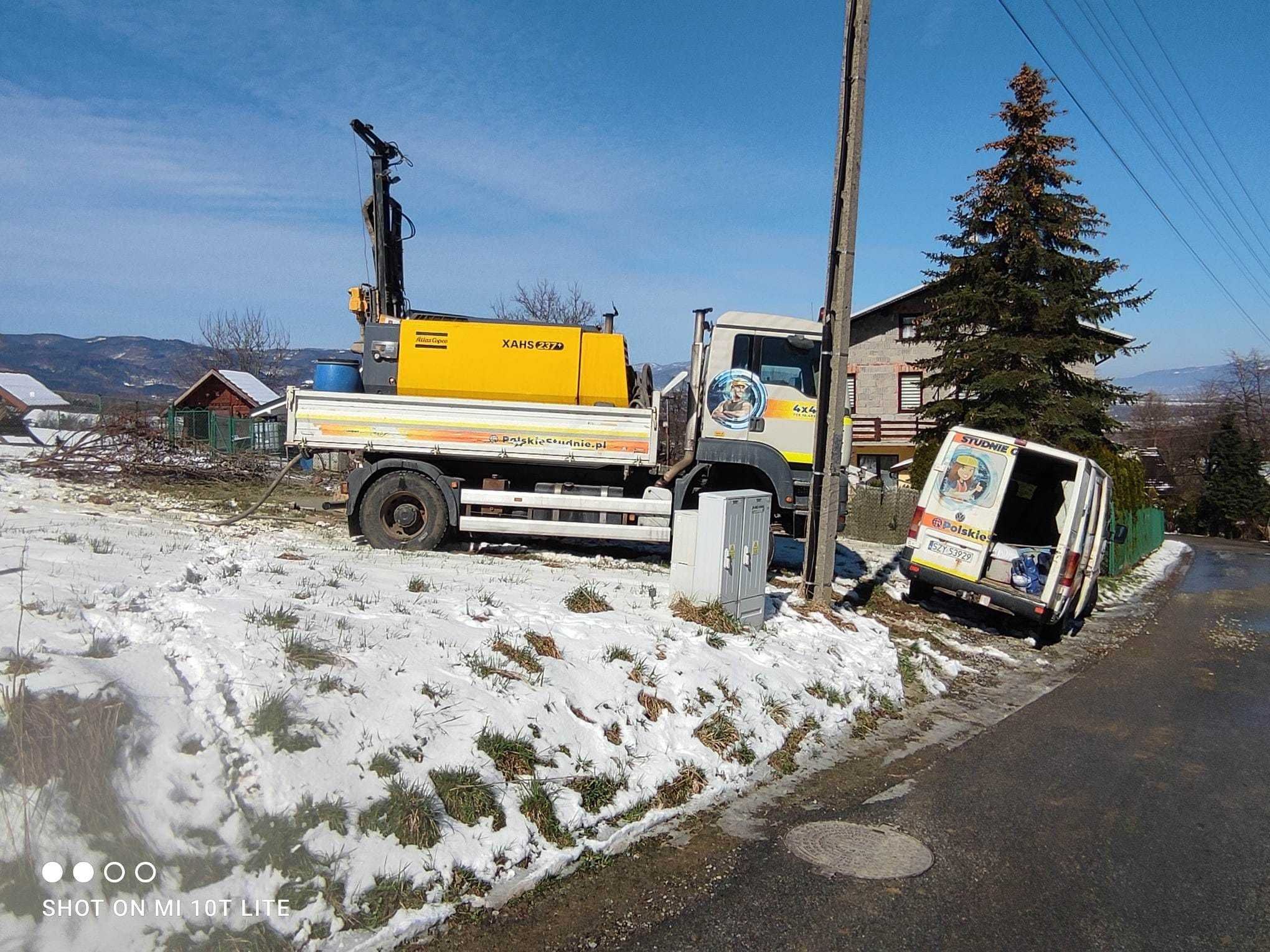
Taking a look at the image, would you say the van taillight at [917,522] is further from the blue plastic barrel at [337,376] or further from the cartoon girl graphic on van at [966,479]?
the blue plastic barrel at [337,376]

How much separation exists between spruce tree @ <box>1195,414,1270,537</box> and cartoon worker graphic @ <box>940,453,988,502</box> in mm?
47325

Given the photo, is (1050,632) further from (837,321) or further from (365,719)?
(365,719)

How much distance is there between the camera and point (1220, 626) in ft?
45.7

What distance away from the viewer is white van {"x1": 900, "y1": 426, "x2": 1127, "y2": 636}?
11070 millimetres

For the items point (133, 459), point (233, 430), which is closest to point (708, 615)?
point (133, 459)

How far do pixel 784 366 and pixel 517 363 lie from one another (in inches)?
134

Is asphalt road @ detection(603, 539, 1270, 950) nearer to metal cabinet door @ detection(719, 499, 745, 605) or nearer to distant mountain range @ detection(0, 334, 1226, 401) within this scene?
metal cabinet door @ detection(719, 499, 745, 605)

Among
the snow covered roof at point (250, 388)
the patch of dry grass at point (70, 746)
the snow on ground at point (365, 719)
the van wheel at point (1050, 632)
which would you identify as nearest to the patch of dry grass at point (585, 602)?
the snow on ground at point (365, 719)

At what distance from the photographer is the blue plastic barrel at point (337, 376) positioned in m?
11.6

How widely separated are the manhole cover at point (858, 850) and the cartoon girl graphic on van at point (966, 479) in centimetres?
713

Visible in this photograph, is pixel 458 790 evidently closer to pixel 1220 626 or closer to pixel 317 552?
pixel 317 552

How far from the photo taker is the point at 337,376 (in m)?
11.6

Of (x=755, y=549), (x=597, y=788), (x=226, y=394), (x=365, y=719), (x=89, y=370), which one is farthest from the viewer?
(x=89, y=370)

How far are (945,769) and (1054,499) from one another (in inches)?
375
